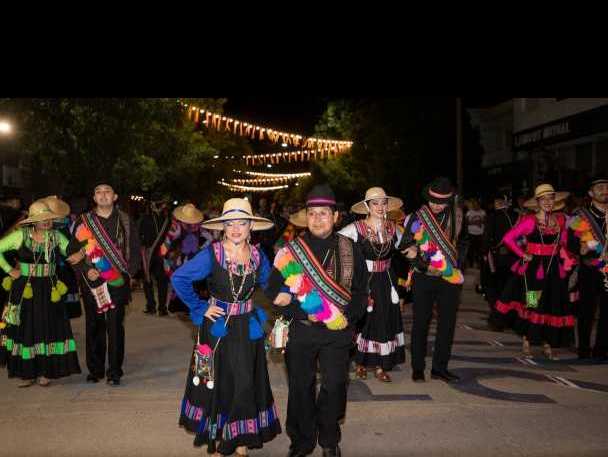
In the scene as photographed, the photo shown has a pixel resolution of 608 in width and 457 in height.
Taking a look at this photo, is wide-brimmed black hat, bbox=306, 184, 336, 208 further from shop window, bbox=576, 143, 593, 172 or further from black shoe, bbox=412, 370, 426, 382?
shop window, bbox=576, 143, 593, 172

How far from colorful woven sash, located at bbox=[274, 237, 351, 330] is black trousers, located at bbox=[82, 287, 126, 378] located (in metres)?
3.43

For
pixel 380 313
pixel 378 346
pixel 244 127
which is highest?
pixel 244 127

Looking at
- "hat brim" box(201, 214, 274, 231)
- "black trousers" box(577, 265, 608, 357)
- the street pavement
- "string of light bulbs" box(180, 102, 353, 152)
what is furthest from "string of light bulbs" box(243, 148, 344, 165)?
"hat brim" box(201, 214, 274, 231)

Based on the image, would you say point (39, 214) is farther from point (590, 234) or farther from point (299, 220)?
point (590, 234)

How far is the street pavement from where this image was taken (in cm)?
566

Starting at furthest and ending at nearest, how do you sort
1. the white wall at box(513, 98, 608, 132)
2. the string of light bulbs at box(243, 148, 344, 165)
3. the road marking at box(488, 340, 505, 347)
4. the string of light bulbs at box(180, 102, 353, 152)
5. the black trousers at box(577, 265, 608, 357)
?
the string of light bulbs at box(243, 148, 344, 165) → the string of light bulbs at box(180, 102, 353, 152) → the white wall at box(513, 98, 608, 132) → the road marking at box(488, 340, 505, 347) → the black trousers at box(577, 265, 608, 357)

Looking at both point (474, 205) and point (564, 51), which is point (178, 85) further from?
point (474, 205)

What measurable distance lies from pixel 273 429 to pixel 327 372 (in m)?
0.60

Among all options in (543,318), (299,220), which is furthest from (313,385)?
(543,318)

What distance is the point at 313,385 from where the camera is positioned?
17.3ft

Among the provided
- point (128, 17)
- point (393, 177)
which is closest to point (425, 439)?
point (128, 17)

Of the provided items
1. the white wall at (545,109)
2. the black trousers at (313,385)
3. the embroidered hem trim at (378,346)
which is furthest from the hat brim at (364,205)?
the white wall at (545,109)

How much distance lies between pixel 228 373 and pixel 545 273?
5423mm

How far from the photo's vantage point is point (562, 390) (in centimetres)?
741
